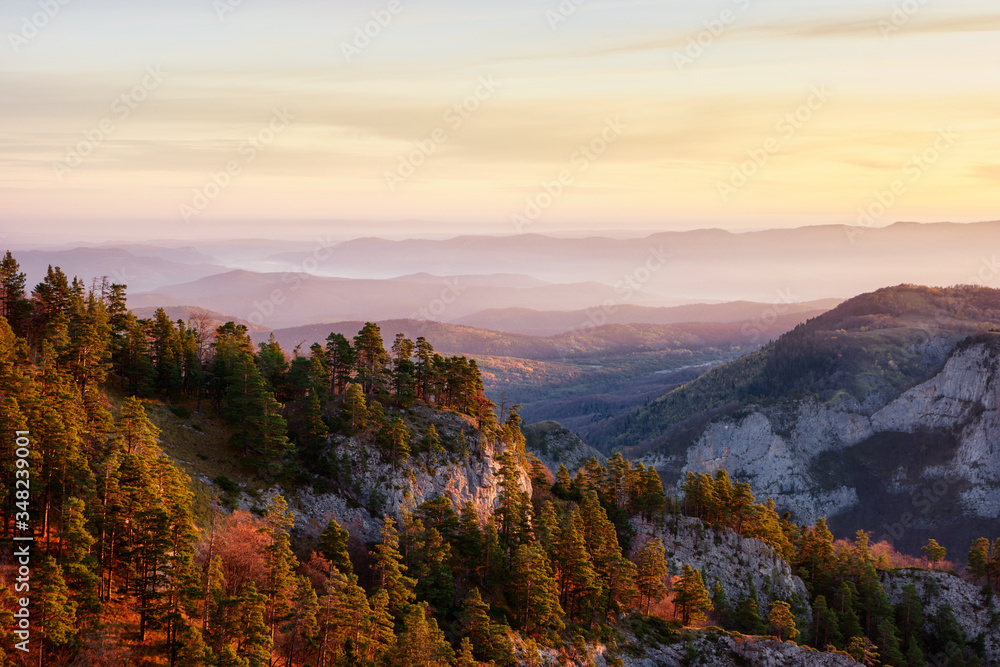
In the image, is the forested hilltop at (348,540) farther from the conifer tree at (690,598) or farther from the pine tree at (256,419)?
the conifer tree at (690,598)

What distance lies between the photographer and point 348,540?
78.1 m

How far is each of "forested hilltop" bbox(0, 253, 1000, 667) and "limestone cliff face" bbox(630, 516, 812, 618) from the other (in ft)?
1.29

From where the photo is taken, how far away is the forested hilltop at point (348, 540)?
52.3 metres

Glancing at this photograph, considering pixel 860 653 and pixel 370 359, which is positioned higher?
pixel 370 359

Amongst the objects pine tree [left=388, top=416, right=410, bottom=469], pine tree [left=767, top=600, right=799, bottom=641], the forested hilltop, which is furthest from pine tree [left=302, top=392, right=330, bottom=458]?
pine tree [left=767, top=600, right=799, bottom=641]

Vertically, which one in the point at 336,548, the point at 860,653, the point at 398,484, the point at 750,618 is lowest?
the point at 860,653

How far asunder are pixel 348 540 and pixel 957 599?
393ft

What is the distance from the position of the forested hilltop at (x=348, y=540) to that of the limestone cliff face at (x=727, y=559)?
0.39 meters

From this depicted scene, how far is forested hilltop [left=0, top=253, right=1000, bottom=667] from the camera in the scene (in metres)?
52.3

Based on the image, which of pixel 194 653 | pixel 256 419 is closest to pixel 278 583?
pixel 194 653

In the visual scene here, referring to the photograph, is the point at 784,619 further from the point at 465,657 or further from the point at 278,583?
the point at 278,583

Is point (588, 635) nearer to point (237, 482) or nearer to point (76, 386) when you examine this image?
point (237, 482)

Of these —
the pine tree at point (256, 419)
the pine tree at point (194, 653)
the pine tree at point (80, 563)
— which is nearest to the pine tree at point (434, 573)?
the pine tree at point (256, 419)

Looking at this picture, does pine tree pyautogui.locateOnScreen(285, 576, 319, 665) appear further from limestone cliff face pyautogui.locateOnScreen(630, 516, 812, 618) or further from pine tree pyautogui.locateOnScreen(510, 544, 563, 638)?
limestone cliff face pyautogui.locateOnScreen(630, 516, 812, 618)
